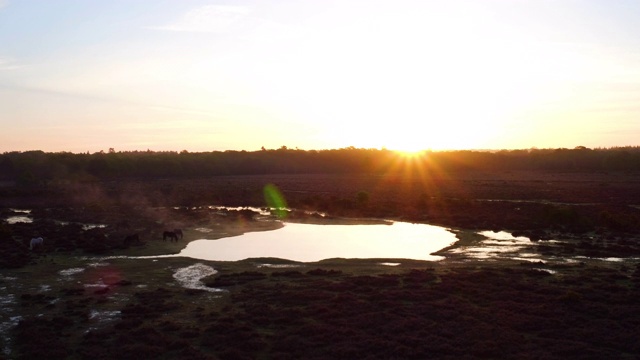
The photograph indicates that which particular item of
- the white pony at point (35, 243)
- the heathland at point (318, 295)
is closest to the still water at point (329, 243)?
the heathland at point (318, 295)

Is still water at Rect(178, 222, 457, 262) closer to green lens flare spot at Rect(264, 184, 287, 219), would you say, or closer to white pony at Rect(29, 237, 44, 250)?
white pony at Rect(29, 237, 44, 250)

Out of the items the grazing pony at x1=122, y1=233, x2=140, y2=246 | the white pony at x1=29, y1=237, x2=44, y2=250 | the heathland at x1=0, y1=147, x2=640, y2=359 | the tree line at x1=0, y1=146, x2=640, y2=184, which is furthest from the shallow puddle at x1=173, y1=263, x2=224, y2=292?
the tree line at x1=0, y1=146, x2=640, y2=184

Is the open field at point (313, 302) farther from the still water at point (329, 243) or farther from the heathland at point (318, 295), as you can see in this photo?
Result: the still water at point (329, 243)

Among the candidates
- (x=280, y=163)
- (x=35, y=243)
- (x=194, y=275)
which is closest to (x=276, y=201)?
(x=35, y=243)

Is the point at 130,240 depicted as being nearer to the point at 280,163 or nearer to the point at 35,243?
the point at 35,243

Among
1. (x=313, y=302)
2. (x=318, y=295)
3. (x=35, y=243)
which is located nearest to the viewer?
(x=313, y=302)

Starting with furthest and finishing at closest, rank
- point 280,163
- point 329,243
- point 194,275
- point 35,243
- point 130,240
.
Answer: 1. point 280,163
2. point 329,243
3. point 130,240
4. point 35,243
5. point 194,275
